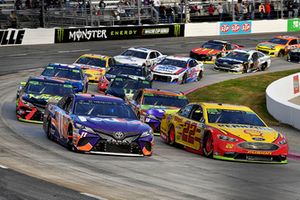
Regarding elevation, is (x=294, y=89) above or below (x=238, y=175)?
below

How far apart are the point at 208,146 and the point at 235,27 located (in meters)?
48.4

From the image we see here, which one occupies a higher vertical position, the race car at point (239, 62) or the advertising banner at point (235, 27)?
the race car at point (239, 62)

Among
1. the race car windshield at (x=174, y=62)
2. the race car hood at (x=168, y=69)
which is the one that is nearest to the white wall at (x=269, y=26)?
the race car windshield at (x=174, y=62)

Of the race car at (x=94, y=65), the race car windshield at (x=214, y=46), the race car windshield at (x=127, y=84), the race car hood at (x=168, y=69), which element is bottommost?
the race car windshield at (x=214, y=46)

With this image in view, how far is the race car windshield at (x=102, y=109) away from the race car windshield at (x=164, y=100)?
564 cm

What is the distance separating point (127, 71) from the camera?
124 feet

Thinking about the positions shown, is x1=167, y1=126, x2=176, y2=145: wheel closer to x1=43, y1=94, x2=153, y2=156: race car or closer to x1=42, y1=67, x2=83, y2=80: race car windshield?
x1=43, y1=94, x2=153, y2=156: race car

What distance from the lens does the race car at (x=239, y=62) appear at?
47094 millimetres

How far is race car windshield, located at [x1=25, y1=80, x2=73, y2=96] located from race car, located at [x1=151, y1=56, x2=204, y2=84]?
1499 centimetres

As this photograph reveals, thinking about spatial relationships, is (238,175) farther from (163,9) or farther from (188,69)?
(163,9)

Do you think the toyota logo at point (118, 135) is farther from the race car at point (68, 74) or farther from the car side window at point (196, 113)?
the race car at point (68, 74)

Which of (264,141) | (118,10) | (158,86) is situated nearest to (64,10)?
(118,10)

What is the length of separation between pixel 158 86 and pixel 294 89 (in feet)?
21.2

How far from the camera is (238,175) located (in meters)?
16.9
